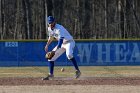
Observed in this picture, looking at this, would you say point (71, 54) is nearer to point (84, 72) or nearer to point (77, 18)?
point (84, 72)

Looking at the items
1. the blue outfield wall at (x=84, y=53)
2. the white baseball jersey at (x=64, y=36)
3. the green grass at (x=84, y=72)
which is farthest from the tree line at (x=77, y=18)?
the white baseball jersey at (x=64, y=36)

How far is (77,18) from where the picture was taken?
63.1 meters

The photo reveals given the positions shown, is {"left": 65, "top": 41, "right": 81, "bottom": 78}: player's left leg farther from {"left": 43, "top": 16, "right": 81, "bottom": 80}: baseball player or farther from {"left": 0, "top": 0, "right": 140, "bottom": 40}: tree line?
{"left": 0, "top": 0, "right": 140, "bottom": 40}: tree line

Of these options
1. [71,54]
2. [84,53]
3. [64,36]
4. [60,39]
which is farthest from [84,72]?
[60,39]

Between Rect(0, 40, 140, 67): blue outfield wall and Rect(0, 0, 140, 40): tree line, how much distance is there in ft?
91.5

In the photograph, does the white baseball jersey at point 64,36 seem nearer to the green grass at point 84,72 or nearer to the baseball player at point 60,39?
the baseball player at point 60,39

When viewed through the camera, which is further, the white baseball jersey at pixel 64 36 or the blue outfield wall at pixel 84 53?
the blue outfield wall at pixel 84 53

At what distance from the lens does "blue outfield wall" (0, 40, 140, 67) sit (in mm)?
23078

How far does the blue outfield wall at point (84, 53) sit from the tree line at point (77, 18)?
2790 cm

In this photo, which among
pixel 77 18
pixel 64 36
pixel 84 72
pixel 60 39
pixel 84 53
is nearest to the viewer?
pixel 60 39

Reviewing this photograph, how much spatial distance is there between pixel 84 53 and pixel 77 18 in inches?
1577

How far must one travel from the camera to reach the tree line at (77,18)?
54.5 metres

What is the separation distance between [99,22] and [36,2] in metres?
9.80

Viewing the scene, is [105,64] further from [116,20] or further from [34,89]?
[116,20]
